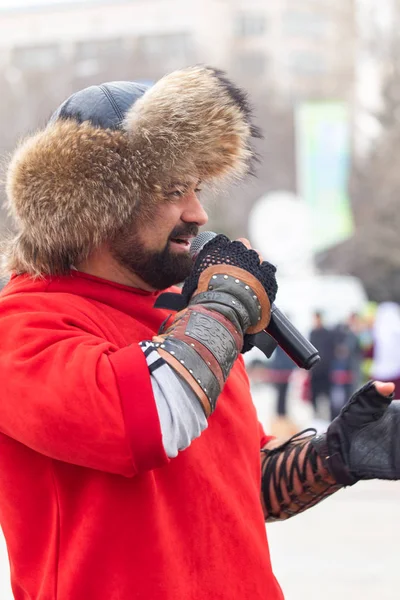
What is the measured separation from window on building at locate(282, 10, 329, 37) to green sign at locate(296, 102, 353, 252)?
4479 cm

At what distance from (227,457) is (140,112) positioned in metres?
0.81

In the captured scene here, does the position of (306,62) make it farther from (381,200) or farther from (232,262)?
(232,262)

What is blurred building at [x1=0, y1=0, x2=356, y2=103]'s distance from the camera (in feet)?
175

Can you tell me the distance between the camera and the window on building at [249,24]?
62188 mm

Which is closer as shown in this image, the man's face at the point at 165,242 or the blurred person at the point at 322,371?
the man's face at the point at 165,242

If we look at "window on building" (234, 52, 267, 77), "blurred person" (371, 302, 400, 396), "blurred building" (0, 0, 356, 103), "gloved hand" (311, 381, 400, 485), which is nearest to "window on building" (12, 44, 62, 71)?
"blurred building" (0, 0, 356, 103)

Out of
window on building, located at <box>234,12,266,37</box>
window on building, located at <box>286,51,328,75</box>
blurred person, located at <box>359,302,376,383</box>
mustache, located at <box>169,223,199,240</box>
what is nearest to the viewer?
mustache, located at <box>169,223,199,240</box>

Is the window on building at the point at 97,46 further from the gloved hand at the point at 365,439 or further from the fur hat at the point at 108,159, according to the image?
the gloved hand at the point at 365,439

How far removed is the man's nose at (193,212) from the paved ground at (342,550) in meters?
3.41

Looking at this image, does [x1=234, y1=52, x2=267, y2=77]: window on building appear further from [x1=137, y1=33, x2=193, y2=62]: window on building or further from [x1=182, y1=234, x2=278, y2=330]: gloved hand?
[x1=182, y1=234, x2=278, y2=330]: gloved hand

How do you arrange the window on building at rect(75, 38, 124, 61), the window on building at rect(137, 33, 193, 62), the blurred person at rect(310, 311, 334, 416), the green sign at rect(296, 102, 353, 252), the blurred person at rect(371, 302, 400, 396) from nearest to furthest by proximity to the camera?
the blurred person at rect(371, 302, 400, 396)
the blurred person at rect(310, 311, 334, 416)
the green sign at rect(296, 102, 353, 252)
the window on building at rect(75, 38, 124, 61)
the window on building at rect(137, 33, 193, 62)

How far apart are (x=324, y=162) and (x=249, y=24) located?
147 feet

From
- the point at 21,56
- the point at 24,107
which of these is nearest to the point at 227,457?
the point at 24,107

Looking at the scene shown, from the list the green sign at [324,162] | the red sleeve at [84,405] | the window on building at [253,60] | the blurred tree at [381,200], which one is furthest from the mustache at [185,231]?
the window on building at [253,60]
